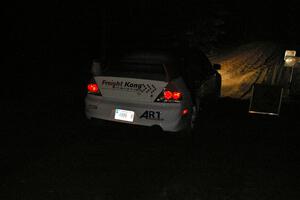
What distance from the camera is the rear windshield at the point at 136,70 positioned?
594 centimetres

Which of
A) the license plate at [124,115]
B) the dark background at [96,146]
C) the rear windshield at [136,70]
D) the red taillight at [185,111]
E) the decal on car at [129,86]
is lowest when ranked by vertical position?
the dark background at [96,146]

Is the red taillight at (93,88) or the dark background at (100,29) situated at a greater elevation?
the dark background at (100,29)

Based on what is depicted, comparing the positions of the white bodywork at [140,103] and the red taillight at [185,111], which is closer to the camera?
the white bodywork at [140,103]

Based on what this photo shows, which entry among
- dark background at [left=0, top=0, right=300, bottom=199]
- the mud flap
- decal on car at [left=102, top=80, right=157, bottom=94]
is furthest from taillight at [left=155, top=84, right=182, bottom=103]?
the mud flap

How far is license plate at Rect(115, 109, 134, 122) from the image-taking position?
19.2ft

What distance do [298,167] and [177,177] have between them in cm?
196

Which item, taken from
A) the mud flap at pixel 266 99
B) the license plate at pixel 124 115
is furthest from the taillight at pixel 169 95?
the mud flap at pixel 266 99

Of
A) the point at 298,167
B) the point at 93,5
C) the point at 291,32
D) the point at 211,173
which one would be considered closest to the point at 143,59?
the point at 211,173

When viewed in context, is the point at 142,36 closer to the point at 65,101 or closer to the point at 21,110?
the point at 65,101

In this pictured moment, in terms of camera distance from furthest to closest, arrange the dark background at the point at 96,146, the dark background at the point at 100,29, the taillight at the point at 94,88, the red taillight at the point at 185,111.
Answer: the dark background at the point at 100,29 < the taillight at the point at 94,88 < the red taillight at the point at 185,111 < the dark background at the point at 96,146

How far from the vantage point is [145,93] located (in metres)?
5.82

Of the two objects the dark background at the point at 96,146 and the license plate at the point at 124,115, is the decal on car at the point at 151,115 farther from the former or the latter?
the dark background at the point at 96,146

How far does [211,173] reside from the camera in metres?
4.98

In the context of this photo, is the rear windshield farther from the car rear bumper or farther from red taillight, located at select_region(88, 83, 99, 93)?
the car rear bumper
